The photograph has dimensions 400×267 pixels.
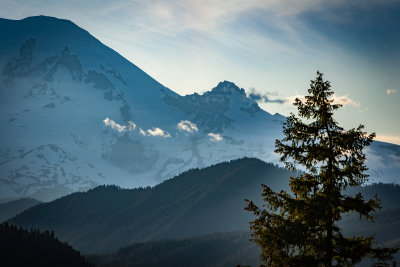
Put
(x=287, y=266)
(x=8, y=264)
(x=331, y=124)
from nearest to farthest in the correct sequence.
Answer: (x=287, y=266) → (x=331, y=124) → (x=8, y=264)

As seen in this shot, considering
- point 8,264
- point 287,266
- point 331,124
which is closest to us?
point 287,266

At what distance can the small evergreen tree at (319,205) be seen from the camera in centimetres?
1852

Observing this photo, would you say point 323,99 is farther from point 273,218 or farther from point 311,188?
point 273,218

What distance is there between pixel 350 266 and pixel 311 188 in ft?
12.0

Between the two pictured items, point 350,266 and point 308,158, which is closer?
point 350,266

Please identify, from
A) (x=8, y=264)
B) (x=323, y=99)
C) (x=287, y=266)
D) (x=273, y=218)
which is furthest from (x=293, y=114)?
(x=8, y=264)

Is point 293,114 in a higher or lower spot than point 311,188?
higher

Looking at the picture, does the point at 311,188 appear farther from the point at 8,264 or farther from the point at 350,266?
the point at 8,264

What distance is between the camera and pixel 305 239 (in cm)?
1889

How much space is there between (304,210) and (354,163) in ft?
9.80

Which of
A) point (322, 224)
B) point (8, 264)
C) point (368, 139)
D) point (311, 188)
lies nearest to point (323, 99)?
point (368, 139)

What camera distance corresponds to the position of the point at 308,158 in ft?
64.4

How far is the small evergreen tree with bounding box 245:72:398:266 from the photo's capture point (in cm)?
1852

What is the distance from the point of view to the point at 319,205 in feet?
62.2
